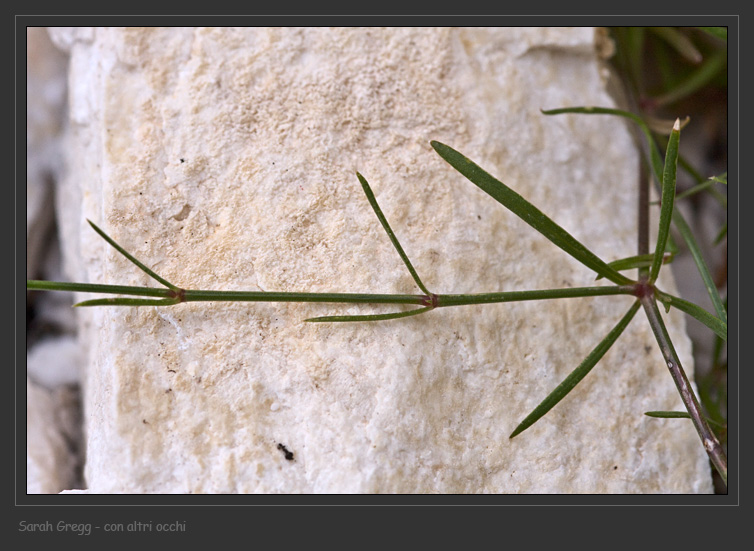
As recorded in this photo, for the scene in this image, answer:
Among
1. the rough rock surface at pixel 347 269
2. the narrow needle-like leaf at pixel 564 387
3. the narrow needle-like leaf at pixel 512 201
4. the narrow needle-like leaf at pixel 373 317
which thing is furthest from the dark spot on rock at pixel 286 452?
the narrow needle-like leaf at pixel 512 201

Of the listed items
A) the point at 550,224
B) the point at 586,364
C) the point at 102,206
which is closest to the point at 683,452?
the point at 586,364

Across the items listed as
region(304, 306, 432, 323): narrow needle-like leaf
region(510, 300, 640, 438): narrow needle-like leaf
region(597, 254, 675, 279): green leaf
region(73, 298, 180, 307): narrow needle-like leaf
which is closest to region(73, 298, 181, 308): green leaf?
region(73, 298, 180, 307): narrow needle-like leaf

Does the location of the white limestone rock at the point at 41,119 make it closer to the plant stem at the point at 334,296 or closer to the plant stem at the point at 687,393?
the plant stem at the point at 334,296

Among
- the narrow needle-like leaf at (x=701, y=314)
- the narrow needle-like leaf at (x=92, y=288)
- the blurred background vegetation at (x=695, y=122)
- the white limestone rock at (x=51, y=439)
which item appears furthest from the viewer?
the blurred background vegetation at (x=695, y=122)

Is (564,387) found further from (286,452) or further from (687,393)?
(286,452)

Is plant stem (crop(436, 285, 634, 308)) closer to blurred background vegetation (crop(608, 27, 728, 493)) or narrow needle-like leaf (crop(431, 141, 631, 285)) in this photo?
narrow needle-like leaf (crop(431, 141, 631, 285))

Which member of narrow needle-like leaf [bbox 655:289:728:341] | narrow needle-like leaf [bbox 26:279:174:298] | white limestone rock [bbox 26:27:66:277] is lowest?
narrow needle-like leaf [bbox 655:289:728:341]
